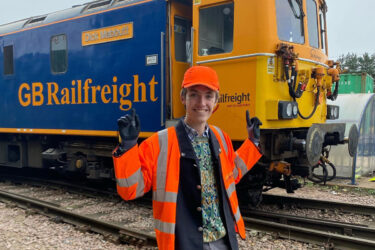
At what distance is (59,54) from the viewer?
25.4 ft

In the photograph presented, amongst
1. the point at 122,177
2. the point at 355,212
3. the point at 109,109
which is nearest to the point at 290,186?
the point at 355,212

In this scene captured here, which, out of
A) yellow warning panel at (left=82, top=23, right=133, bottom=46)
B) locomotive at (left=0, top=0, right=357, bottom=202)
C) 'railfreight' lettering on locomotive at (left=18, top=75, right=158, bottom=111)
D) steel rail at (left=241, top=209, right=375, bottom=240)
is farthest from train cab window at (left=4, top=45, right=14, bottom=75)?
steel rail at (left=241, top=209, right=375, bottom=240)

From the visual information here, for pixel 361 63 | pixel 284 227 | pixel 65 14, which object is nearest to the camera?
pixel 284 227

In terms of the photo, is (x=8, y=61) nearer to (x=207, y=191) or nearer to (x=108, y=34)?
(x=108, y=34)

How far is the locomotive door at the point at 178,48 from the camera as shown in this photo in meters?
6.13

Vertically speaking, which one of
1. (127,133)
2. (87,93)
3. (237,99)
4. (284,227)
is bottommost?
Answer: (284,227)

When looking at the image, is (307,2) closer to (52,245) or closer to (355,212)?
(355,212)

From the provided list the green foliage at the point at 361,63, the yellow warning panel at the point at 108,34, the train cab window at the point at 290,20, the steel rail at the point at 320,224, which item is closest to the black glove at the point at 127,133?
the train cab window at the point at 290,20

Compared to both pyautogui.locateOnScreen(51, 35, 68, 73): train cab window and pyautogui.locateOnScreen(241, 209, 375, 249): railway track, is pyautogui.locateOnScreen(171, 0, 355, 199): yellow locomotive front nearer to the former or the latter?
pyautogui.locateOnScreen(241, 209, 375, 249): railway track

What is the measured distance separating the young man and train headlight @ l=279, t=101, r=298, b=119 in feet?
10.0

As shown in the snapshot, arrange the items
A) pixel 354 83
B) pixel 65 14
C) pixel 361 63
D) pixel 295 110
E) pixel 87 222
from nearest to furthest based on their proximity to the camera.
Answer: pixel 295 110
pixel 87 222
pixel 65 14
pixel 354 83
pixel 361 63

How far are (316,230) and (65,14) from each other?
6.19 meters

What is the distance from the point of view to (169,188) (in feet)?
7.49

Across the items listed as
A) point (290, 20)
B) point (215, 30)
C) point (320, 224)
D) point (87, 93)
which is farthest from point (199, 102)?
point (87, 93)
